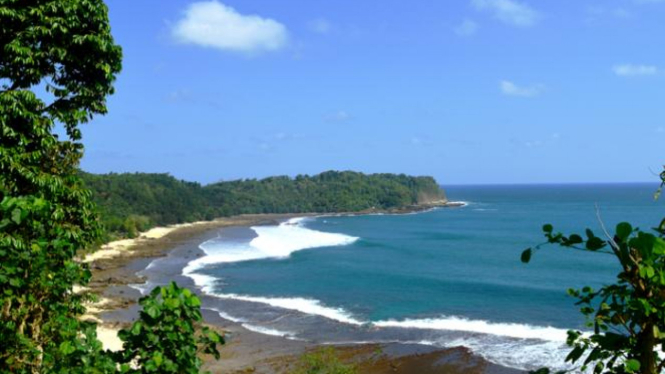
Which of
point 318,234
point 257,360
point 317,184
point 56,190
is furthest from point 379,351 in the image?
point 317,184

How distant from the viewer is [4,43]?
8.20 m

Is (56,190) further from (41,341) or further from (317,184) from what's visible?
(317,184)

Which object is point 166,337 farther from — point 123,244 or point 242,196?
point 242,196

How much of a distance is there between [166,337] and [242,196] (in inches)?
4765

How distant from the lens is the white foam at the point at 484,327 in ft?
85.3

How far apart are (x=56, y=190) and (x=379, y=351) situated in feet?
58.8

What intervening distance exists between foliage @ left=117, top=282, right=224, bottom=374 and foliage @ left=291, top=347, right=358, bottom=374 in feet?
55.4

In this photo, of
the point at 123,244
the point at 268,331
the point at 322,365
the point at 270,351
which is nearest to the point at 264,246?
the point at 123,244

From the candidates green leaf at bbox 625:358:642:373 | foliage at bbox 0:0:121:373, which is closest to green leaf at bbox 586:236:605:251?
green leaf at bbox 625:358:642:373

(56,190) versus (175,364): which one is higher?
(56,190)

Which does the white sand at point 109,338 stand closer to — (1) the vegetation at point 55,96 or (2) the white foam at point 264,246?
(2) the white foam at point 264,246

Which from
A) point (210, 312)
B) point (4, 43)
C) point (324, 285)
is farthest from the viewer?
point (324, 285)

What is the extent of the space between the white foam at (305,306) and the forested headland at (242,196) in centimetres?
3719

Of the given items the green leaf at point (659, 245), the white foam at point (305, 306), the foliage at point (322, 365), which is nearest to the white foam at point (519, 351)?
the foliage at point (322, 365)
